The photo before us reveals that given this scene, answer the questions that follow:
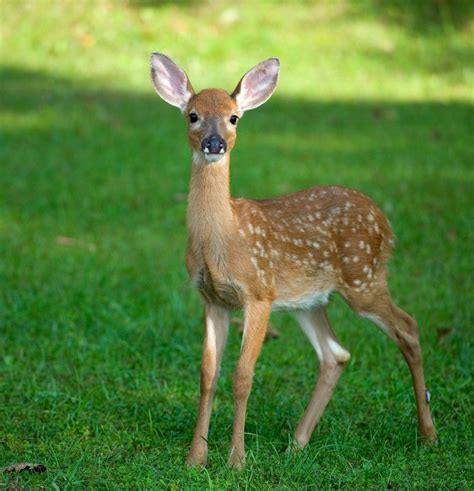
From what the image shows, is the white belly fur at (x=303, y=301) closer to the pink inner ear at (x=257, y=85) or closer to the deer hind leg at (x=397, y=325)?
the deer hind leg at (x=397, y=325)

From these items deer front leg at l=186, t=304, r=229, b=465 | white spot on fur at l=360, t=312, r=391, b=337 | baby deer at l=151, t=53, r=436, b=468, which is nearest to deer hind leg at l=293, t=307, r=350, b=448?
baby deer at l=151, t=53, r=436, b=468

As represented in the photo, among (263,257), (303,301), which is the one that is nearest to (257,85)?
(263,257)

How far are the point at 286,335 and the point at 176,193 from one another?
10.1 feet

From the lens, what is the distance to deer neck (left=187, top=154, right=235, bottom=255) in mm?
4863

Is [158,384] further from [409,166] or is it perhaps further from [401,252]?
[409,166]

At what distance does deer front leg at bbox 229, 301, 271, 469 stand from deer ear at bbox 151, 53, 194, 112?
1.05 m

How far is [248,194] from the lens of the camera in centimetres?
915

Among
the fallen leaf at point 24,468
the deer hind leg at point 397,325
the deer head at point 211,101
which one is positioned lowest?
the fallen leaf at point 24,468

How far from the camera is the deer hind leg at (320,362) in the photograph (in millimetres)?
5031

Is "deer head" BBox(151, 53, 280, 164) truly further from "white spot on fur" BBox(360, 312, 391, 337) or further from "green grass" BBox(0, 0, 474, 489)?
"green grass" BBox(0, 0, 474, 489)

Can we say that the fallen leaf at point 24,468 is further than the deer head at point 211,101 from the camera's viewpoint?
No

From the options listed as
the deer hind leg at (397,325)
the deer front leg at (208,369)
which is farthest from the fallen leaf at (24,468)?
the deer hind leg at (397,325)

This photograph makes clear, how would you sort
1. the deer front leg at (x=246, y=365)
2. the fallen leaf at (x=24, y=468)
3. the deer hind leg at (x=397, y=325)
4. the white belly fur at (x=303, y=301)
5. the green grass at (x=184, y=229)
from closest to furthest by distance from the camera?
the fallen leaf at (x=24, y=468) → the deer front leg at (x=246, y=365) → the green grass at (x=184, y=229) → the white belly fur at (x=303, y=301) → the deer hind leg at (x=397, y=325)

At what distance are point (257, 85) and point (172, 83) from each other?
16.2 inches
